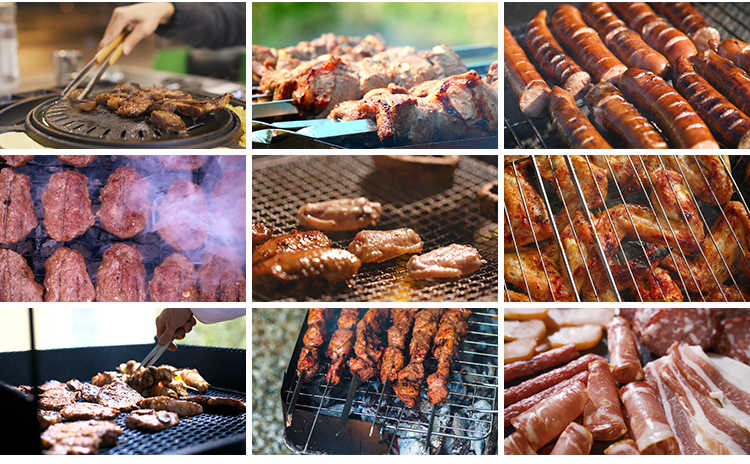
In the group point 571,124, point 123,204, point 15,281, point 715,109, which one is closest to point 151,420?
point 15,281

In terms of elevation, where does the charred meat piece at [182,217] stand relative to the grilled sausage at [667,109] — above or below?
below

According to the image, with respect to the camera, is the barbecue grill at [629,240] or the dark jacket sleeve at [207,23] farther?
the dark jacket sleeve at [207,23]

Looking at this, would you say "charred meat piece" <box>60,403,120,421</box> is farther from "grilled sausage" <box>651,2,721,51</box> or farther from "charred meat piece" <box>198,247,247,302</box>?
"grilled sausage" <box>651,2,721,51</box>

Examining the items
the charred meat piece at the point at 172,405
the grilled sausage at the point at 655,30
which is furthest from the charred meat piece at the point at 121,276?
the grilled sausage at the point at 655,30

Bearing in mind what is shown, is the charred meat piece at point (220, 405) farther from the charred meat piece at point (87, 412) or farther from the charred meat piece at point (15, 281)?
the charred meat piece at point (15, 281)

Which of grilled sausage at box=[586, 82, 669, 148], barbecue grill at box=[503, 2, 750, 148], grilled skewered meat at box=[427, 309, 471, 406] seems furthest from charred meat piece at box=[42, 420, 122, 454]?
grilled sausage at box=[586, 82, 669, 148]
